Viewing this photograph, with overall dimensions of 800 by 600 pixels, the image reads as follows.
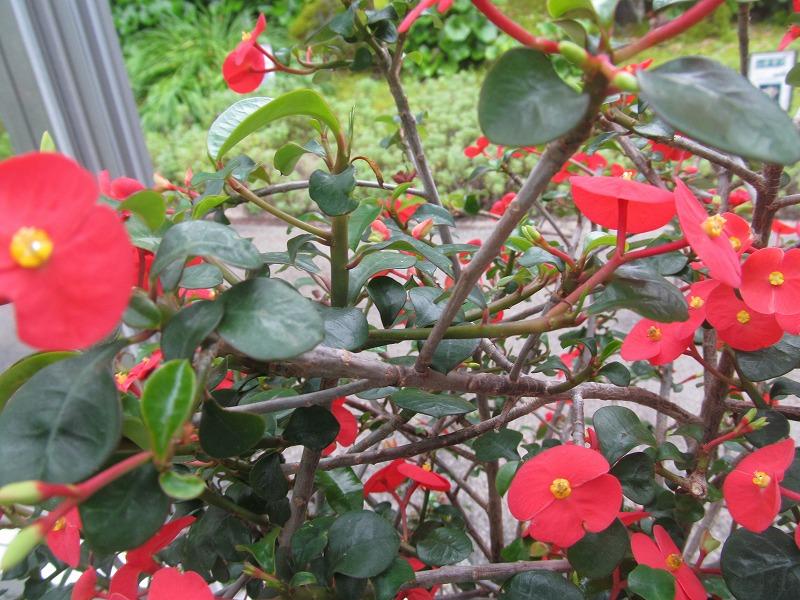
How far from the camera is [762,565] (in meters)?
0.42

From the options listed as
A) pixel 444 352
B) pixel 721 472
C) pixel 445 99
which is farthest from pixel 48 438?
pixel 445 99

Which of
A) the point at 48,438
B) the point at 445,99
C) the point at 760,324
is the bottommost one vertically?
the point at 445,99

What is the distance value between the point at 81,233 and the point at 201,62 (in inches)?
194

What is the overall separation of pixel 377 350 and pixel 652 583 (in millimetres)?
326

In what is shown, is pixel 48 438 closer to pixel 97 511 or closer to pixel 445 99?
pixel 97 511

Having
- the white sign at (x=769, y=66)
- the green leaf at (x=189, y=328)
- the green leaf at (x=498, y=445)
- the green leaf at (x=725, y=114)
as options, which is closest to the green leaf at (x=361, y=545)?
the green leaf at (x=498, y=445)

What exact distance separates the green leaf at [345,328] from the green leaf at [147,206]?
10 centimetres

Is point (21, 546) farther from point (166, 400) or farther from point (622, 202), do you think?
point (622, 202)

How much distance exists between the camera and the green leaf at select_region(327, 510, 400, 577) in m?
0.41

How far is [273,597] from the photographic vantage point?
42cm

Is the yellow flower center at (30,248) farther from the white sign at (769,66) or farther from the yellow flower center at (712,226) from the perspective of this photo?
the white sign at (769,66)

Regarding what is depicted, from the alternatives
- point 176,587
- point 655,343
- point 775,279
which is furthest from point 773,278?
point 176,587

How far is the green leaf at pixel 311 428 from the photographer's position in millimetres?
408

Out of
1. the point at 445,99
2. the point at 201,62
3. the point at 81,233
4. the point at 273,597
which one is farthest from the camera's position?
the point at 201,62
